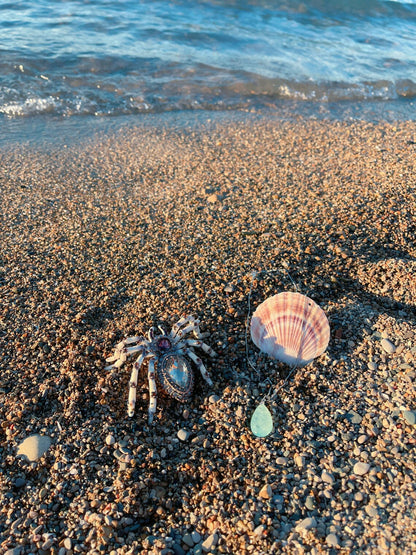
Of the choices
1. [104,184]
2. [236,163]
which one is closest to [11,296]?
[104,184]

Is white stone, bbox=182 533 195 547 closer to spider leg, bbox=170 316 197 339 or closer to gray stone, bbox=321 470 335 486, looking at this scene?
gray stone, bbox=321 470 335 486

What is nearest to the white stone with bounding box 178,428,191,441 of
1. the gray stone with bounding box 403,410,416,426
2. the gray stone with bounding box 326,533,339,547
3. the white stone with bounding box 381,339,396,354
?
the gray stone with bounding box 326,533,339,547

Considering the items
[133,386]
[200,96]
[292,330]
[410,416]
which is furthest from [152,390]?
[200,96]

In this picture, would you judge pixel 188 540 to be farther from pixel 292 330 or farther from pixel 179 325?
pixel 292 330

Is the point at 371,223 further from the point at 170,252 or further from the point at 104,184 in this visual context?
the point at 104,184

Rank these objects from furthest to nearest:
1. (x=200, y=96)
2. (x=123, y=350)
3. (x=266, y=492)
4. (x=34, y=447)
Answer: (x=200, y=96), (x=123, y=350), (x=34, y=447), (x=266, y=492)

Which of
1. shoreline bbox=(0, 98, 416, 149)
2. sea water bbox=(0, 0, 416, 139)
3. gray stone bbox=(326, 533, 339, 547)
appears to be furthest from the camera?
sea water bbox=(0, 0, 416, 139)
